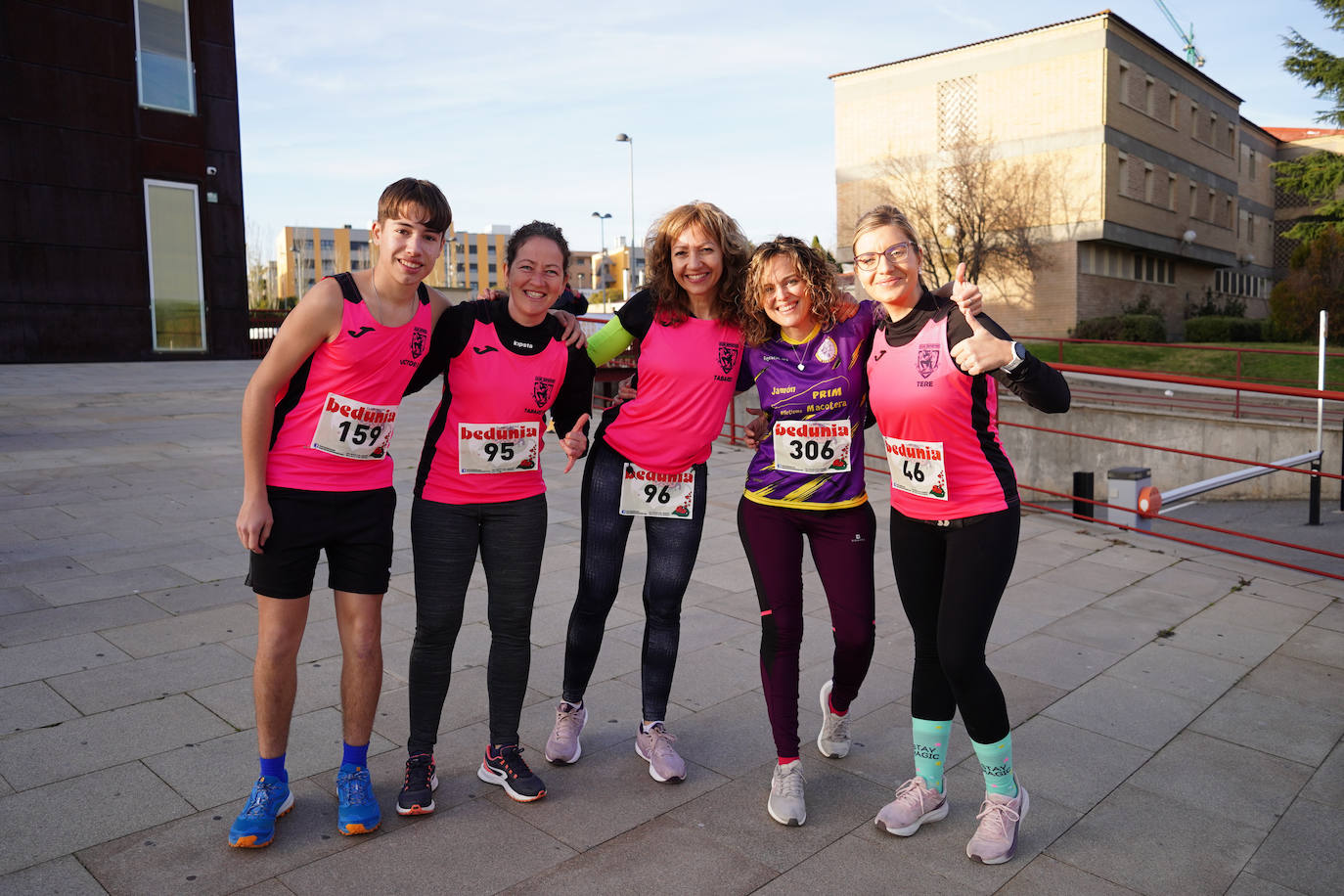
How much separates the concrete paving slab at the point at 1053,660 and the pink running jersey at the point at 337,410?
122 inches

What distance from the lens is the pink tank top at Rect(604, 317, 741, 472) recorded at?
3.30 m

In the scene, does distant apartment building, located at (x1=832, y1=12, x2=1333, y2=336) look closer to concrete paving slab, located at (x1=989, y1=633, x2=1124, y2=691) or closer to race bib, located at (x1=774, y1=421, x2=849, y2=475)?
concrete paving slab, located at (x1=989, y1=633, x2=1124, y2=691)

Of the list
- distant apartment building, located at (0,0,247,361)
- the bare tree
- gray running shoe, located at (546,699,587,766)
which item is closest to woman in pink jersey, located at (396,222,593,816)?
gray running shoe, located at (546,699,587,766)

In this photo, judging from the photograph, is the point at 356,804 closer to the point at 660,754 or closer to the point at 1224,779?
the point at 660,754

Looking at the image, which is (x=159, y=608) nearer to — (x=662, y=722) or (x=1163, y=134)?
(x=662, y=722)

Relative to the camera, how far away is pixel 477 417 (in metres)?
3.10

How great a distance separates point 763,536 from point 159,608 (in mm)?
3555

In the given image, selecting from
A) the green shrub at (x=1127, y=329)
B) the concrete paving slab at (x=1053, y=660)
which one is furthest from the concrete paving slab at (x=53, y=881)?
the green shrub at (x=1127, y=329)

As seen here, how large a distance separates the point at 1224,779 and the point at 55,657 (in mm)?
4811

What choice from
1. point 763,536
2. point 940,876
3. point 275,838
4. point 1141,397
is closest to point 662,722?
point 763,536

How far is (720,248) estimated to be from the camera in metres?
3.28

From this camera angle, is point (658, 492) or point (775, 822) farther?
point (658, 492)

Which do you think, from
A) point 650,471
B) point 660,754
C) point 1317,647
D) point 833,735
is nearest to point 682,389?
point 650,471

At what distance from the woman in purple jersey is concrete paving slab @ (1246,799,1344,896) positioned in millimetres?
1330
